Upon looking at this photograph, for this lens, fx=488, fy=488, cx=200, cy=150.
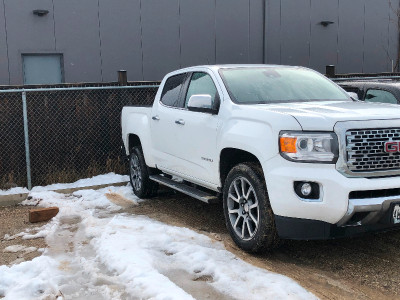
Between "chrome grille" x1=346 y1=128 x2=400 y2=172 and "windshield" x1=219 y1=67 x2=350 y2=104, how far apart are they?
129cm

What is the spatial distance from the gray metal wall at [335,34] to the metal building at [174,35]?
0.03 metres

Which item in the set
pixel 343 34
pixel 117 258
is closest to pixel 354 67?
pixel 343 34

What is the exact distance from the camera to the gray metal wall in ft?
50.9

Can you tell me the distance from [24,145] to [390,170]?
622cm

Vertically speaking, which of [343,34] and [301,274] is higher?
[343,34]

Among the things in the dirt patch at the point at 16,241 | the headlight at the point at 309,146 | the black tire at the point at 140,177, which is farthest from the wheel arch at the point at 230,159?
the black tire at the point at 140,177

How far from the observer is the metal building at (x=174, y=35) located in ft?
41.1

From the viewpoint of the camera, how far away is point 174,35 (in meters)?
14.0

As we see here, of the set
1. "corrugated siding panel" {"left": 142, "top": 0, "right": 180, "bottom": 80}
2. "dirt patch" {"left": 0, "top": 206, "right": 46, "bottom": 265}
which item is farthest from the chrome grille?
"corrugated siding panel" {"left": 142, "top": 0, "right": 180, "bottom": 80}

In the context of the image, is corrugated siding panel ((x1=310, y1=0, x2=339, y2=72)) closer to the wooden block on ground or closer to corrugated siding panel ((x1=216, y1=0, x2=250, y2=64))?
→ corrugated siding panel ((x1=216, y1=0, x2=250, y2=64))

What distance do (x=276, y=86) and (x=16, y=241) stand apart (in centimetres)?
349

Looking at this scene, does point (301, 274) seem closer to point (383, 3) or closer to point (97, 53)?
point (97, 53)

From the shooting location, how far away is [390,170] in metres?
4.24

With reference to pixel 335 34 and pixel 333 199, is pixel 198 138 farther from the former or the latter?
pixel 335 34
